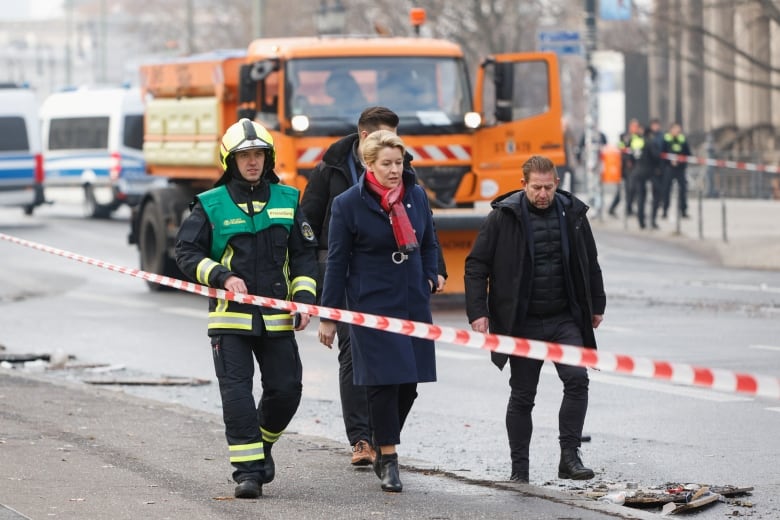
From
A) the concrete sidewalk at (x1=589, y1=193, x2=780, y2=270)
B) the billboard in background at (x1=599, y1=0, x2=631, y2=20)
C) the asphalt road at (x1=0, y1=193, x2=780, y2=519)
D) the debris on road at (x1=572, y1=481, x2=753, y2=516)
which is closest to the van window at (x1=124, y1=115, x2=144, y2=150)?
the concrete sidewalk at (x1=589, y1=193, x2=780, y2=270)

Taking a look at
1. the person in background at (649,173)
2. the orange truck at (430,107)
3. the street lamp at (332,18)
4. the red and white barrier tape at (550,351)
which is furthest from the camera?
the person in background at (649,173)

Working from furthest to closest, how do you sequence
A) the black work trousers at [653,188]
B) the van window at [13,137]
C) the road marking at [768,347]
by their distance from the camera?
1. the van window at [13,137]
2. the black work trousers at [653,188]
3. the road marking at [768,347]

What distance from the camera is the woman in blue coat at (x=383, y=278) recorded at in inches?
319

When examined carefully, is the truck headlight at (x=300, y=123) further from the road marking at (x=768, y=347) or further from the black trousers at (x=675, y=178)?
the black trousers at (x=675, y=178)

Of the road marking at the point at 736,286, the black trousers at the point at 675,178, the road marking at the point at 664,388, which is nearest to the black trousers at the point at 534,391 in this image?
the road marking at the point at 664,388

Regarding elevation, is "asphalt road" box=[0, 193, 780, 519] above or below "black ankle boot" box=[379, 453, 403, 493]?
below

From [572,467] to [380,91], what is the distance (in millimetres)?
9882

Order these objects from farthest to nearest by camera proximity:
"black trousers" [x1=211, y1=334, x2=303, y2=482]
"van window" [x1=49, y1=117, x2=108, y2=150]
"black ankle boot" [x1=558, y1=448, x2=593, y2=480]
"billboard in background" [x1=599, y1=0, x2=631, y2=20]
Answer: "van window" [x1=49, y1=117, x2=108, y2=150] < "billboard in background" [x1=599, y1=0, x2=631, y2=20] < "black ankle boot" [x1=558, y1=448, x2=593, y2=480] < "black trousers" [x1=211, y1=334, x2=303, y2=482]

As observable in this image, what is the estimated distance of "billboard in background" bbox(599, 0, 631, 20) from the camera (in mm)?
30688

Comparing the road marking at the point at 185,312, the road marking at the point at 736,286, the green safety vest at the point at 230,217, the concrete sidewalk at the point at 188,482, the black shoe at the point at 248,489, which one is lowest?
the road marking at the point at 185,312

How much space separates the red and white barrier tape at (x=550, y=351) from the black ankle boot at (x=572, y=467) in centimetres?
107

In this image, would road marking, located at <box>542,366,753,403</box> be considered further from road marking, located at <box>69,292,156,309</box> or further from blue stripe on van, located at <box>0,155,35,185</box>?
blue stripe on van, located at <box>0,155,35,185</box>

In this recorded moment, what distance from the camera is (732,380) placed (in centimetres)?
600

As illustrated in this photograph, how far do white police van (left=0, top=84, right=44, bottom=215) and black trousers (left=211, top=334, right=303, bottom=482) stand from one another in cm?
2679
